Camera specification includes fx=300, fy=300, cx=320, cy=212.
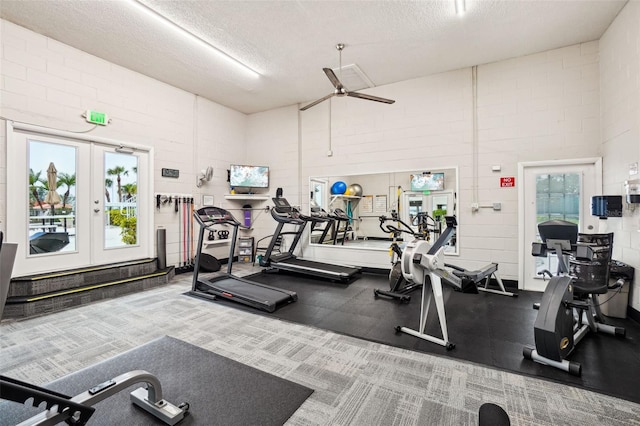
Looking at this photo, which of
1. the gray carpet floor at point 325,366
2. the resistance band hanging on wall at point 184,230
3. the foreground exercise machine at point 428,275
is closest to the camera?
the gray carpet floor at point 325,366

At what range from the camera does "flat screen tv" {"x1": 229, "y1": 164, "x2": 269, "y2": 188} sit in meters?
7.04

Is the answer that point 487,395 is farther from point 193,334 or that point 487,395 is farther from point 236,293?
point 236,293

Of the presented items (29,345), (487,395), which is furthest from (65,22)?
(487,395)

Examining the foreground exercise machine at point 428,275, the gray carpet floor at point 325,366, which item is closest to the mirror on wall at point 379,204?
the foreground exercise machine at point 428,275

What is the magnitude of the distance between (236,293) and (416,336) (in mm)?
2434

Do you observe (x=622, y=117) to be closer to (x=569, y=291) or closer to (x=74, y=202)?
(x=569, y=291)

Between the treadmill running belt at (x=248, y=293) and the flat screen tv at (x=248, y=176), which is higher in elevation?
the flat screen tv at (x=248, y=176)

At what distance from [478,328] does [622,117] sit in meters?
3.17

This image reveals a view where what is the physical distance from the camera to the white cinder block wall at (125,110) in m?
4.00

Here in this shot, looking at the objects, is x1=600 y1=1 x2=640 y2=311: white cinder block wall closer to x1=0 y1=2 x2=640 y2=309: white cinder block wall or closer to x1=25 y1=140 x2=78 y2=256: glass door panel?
x1=0 y1=2 x2=640 y2=309: white cinder block wall

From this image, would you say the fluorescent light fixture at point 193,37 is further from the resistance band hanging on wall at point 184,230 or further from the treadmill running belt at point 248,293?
the treadmill running belt at point 248,293

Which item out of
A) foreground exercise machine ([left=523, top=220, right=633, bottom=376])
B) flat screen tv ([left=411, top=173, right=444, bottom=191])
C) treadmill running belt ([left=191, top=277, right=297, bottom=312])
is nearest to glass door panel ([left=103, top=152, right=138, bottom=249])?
treadmill running belt ([left=191, top=277, right=297, bottom=312])

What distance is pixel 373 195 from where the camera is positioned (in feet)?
19.7

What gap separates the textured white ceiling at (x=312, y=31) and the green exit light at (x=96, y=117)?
93 cm
